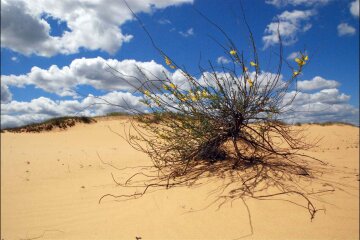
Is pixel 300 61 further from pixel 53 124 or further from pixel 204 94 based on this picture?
pixel 53 124

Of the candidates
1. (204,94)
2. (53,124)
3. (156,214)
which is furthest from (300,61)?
(53,124)

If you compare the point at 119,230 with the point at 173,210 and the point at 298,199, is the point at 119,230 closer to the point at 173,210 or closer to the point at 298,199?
the point at 173,210

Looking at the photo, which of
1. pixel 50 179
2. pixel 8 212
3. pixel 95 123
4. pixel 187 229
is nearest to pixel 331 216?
pixel 187 229

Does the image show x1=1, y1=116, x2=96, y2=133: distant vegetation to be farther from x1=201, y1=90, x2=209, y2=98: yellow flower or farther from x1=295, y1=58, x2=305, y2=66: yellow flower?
x1=295, y1=58, x2=305, y2=66: yellow flower

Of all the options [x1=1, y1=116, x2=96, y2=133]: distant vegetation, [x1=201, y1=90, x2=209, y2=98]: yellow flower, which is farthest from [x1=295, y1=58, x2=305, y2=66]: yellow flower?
[x1=1, y1=116, x2=96, y2=133]: distant vegetation

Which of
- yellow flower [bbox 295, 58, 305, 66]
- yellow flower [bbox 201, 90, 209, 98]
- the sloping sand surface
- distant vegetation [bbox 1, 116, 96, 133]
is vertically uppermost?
yellow flower [bbox 295, 58, 305, 66]

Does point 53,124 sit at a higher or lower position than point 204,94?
lower

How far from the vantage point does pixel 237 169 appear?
414 cm

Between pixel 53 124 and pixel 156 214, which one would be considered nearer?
pixel 156 214

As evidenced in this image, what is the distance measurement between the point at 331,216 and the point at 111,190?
95.2 inches

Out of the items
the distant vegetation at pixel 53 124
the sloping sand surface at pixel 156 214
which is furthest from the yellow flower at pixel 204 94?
the distant vegetation at pixel 53 124

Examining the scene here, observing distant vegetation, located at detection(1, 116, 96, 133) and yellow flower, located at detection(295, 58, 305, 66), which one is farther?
distant vegetation, located at detection(1, 116, 96, 133)

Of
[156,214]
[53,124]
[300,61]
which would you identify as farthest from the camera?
[53,124]

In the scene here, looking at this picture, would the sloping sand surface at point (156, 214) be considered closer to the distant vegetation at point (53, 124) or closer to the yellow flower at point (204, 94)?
the yellow flower at point (204, 94)
